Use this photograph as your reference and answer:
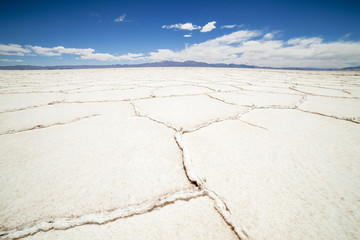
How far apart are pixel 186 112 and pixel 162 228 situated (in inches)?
37.1

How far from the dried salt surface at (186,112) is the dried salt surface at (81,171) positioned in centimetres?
17

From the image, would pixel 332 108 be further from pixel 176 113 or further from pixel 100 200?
pixel 100 200

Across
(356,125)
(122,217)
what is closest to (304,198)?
(122,217)

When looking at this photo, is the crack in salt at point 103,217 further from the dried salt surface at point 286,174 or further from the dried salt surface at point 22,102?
the dried salt surface at point 22,102

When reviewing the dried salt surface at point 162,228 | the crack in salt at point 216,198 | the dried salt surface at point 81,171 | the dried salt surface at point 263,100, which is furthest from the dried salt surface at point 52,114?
the dried salt surface at point 263,100

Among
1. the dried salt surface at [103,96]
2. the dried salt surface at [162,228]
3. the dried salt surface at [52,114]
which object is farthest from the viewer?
the dried salt surface at [103,96]

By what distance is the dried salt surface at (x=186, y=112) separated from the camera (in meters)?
1.10

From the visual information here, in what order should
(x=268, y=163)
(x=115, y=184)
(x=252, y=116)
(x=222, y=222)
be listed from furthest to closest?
1. (x=252, y=116)
2. (x=268, y=163)
3. (x=115, y=184)
4. (x=222, y=222)

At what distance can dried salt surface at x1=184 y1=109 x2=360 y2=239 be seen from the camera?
0.44 meters

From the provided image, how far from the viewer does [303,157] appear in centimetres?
71

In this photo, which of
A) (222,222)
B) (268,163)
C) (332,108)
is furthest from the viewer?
(332,108)

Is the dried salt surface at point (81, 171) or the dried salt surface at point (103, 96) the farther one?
the dried salt surface at point (103, 96)

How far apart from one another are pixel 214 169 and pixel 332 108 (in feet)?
4.65

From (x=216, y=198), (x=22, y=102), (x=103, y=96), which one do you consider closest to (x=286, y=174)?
(x=216, y=198)
